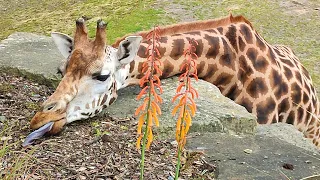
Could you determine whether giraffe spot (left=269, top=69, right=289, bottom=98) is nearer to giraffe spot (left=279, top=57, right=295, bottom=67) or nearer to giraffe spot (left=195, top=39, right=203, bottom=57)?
giraffe spot (left=279, top=57, right=295, bottom=67)

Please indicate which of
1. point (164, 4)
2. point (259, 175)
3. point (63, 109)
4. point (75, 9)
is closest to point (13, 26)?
point (75, 9)

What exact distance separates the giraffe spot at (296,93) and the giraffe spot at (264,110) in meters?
0.34

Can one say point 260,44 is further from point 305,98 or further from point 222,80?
point 305,98

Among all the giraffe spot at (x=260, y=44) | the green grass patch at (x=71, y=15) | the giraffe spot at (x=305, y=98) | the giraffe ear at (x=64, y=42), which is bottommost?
the green grass patch at (x=71, y=15)

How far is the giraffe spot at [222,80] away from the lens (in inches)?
220

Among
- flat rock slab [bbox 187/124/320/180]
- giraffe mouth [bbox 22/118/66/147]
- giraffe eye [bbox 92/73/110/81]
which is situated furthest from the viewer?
giraffe eye [bbox 92/73/110/81]

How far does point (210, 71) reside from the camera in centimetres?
555

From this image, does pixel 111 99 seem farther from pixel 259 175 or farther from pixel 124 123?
pixel 259 175

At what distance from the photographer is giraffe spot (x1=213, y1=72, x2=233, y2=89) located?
5.60 meters

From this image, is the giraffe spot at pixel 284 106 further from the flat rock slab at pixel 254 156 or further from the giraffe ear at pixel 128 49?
the giraffe ear at pixel 128 49

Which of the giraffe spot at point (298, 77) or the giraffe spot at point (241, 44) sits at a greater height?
the giraffe spot at point (241, 44)

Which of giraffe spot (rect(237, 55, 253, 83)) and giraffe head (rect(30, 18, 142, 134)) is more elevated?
giraffe head (rect(30, 18, 142, 134))

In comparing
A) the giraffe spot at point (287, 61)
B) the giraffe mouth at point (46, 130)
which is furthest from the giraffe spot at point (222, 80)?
the giraffe mouth at point (46, 130)

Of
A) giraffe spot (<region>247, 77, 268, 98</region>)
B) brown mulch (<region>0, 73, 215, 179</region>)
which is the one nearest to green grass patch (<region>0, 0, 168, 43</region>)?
giraffe spot (<region>247, 77, 268, 98</region>)
